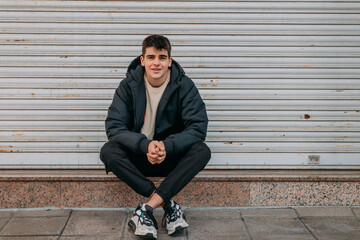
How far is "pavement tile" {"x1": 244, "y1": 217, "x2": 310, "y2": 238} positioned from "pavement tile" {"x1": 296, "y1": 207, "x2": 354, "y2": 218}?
0.23m

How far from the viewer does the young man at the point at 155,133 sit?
12.7ft

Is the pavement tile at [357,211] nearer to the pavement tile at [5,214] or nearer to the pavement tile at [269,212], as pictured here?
the pavement tile at [269,212]

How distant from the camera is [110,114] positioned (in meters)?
4.11

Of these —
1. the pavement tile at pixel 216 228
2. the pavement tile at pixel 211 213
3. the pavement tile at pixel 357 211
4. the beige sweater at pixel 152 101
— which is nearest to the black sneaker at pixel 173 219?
the pavement tile at pixel 216 228

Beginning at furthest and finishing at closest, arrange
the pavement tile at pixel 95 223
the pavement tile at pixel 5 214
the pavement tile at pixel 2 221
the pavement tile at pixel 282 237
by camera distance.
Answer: the pavement tile at pixel 5 214 < the pavement tile at pixel 2 221 < the pavement tile at pixel 95 223 < the pavement tile at pixel 282 237

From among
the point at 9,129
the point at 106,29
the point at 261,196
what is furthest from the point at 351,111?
the point at 9,129

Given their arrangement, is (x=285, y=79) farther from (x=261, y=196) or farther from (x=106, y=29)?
(x=106, y=29)

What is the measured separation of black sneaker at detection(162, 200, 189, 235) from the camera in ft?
12.7

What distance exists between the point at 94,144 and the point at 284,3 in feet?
7.94

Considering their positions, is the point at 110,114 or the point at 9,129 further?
the point at 9,129

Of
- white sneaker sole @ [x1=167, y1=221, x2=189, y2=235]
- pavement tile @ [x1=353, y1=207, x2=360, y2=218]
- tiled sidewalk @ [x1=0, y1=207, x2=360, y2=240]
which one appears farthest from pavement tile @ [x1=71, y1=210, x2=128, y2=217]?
pavement tile @ [x1=353, y1=207, x2=360, y2=218]

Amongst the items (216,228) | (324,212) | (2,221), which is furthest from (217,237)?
(2,221)

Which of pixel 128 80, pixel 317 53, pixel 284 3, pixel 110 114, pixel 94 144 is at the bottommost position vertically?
pixel 94 144

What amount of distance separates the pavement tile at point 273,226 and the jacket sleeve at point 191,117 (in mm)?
950
